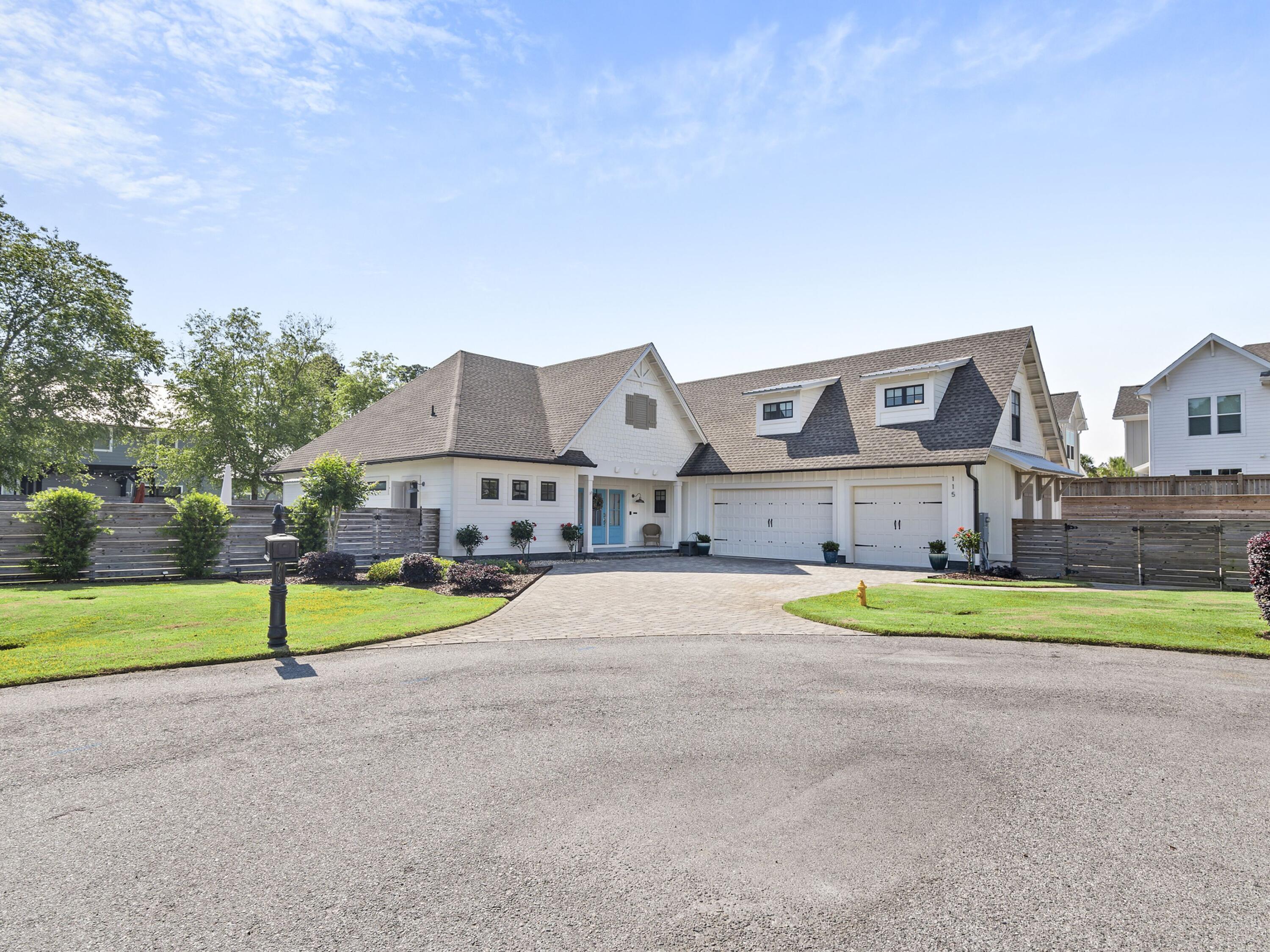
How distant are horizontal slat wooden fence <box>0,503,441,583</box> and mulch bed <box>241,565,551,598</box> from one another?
1.08m

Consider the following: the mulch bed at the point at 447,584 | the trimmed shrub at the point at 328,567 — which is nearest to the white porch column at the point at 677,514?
the mulch bed at the point at 447,584

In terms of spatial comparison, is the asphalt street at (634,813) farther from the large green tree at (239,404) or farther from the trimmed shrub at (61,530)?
the large green tree at (239,404)

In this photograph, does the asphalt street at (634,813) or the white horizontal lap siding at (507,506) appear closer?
the asphalt street at (634,813)

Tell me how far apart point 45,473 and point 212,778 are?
39.9m

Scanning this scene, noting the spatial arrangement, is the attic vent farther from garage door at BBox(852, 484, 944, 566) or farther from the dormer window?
the dormer window

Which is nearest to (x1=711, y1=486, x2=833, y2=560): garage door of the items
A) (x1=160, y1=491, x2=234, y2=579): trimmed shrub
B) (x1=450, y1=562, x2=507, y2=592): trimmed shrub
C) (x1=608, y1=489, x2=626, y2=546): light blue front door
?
(x1=608, y1=489, x2=626, y2=546): light blue front door

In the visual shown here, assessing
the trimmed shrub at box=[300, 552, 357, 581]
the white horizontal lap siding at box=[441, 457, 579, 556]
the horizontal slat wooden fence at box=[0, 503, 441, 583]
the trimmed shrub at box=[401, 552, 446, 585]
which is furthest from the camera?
the white horizontal lap siding at box=[441, 457, 579, 556]

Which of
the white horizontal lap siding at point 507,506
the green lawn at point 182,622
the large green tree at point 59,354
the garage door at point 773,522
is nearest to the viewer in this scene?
the green lawn at point 182,622

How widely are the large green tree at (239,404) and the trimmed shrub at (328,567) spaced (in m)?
25.6

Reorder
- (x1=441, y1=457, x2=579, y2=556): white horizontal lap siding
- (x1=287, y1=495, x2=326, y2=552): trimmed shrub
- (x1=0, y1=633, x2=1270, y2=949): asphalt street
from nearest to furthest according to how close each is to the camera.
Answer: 1. (x1=0, y1=633, x2=1270, y2=949): asphalt street
2. (x1=287, y1=495, x2=326, y2=552): trimmed shrub
3. (x1=441, y1=457, x2=579, y2=556): white horizontal lap siding

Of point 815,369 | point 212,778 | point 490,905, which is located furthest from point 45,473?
point 490,905

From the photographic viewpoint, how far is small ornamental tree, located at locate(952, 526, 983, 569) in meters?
18.8

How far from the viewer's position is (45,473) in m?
34.3

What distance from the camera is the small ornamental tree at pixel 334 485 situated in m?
17.7
